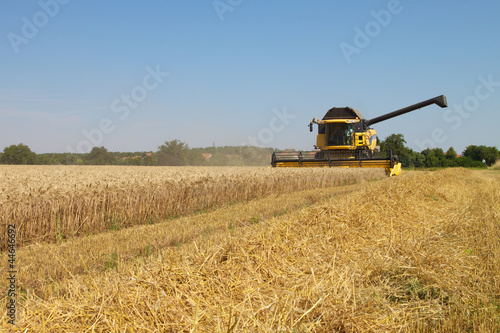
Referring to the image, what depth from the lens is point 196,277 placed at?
10.6 ft

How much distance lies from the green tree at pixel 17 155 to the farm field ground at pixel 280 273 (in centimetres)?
3525

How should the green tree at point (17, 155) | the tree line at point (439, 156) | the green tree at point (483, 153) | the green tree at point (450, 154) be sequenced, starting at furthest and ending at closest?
the green tree at point (450, 154)
the green tree at point (483, 153)
the tree line at point (439, 156)
the green tree at point (17, 155)

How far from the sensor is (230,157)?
4712cm

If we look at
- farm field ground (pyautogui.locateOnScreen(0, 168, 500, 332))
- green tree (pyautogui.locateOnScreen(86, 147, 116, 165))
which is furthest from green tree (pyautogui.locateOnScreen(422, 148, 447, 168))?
farm field ground (pyautogui.locateOnScreen(0, 168, 500, 332))

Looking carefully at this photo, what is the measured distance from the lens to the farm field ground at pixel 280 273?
8.62 feet

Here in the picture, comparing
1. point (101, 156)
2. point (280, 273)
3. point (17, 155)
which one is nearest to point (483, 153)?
point (101, 156)

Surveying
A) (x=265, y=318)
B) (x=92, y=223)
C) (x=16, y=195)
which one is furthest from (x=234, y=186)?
(x=265, y=318)

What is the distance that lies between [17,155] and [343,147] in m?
33.7

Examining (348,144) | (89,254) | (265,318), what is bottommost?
(89,254)

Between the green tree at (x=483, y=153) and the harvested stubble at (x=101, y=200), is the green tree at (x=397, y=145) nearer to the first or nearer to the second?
the green tree at (x=483, y=153)

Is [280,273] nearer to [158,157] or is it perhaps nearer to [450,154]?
[158,157]

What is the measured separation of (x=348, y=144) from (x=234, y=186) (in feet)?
35.9

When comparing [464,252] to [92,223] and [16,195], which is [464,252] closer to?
[92,223]

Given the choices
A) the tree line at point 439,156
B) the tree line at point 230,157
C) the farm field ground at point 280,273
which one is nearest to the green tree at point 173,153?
the tree line at point 230,157
